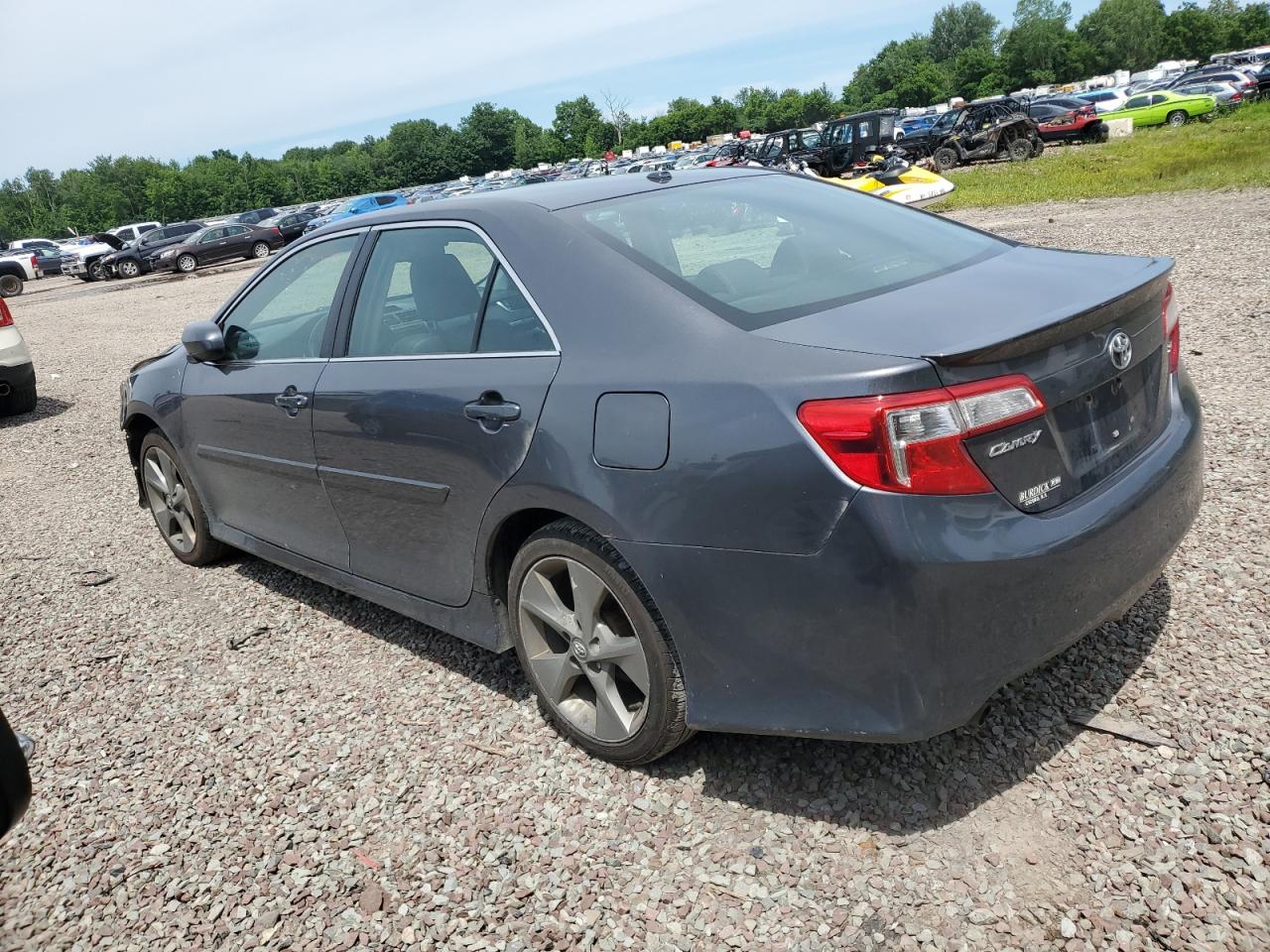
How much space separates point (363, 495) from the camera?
367 cm

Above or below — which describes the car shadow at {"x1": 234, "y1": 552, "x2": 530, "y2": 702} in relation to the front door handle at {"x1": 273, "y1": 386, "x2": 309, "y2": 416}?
below

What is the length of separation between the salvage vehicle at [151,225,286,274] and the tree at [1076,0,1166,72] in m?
127

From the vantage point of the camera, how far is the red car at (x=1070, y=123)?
1373 inches

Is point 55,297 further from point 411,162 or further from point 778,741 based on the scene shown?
point 411,162

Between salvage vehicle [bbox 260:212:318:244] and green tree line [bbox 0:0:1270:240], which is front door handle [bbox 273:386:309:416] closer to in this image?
salvage vehicle [bbox 260:212:318:244]

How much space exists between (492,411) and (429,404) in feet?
1.10

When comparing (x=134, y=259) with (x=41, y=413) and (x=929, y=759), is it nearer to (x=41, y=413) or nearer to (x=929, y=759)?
(x=41, y=413)

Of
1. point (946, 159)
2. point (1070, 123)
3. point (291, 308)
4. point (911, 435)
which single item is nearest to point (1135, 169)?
point (946, 159)

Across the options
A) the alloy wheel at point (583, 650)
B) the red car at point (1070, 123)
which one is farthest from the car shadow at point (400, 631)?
the red car at point (1070, 123)

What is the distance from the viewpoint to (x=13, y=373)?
10.1 metres

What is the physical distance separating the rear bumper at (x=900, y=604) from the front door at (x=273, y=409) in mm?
1837

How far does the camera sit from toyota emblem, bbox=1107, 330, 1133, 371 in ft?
8.47

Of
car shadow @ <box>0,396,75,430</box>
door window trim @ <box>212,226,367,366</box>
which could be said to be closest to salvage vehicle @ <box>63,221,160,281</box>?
car shadow @ <box>0,396,75,430</box>

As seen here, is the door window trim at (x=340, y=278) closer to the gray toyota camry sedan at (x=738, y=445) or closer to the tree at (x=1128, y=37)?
the gray toyota camry sedan at (x=738, y=445)
